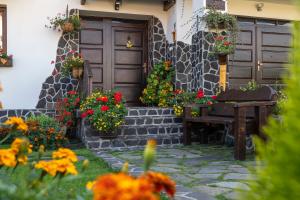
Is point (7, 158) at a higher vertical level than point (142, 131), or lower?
higher

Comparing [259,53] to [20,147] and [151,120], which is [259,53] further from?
[20,147]

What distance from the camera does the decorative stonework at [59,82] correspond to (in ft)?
27.7

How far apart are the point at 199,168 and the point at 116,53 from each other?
5023mm

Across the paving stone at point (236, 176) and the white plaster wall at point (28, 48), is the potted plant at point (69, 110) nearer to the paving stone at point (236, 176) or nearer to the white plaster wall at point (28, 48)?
the white plaster wall at point (28, 48)

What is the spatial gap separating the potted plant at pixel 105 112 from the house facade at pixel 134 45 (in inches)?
72.0

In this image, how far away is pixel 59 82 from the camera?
8.53m

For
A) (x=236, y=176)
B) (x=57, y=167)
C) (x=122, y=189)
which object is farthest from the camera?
(x=236, y=176)

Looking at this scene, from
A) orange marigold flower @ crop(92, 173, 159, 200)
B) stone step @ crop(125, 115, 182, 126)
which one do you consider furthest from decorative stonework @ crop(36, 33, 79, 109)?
orange marigold flower @ crop(92, 173, 159, 200)

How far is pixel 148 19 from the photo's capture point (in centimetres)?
925

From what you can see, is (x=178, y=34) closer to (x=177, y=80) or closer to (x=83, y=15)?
(x=177, y=80)

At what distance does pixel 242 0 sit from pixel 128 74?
3.43 meters

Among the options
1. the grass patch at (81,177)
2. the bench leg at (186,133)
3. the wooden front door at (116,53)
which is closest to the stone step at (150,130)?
the bench leg at (186,133)

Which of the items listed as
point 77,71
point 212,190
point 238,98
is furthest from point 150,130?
point 212,190

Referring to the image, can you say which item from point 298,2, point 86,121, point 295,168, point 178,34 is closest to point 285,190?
point 295,168
